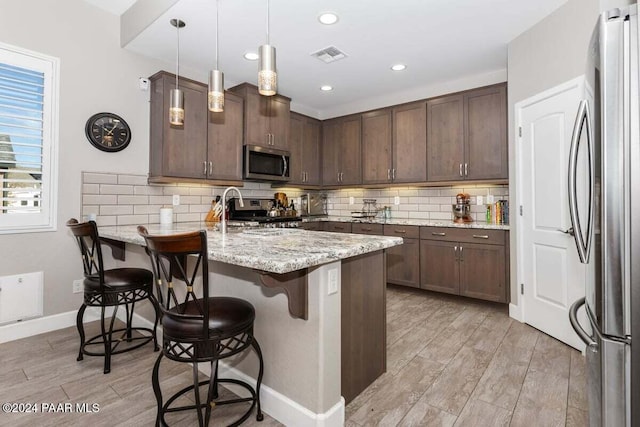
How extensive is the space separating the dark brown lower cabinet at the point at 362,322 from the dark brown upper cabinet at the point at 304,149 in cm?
302

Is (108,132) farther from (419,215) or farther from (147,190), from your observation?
(419,215)

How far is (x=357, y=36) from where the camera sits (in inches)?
120

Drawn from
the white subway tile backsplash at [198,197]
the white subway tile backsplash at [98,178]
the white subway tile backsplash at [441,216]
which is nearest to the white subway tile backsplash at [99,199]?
the white subway tile backsplash at [198,197]

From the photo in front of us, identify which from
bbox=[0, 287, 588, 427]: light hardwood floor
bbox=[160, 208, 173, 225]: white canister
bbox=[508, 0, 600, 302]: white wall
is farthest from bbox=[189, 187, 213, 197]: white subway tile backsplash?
bbox=[508, 0, 600, 302]: white wall

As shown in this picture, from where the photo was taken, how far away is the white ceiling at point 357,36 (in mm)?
2598

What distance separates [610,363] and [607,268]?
320 mm

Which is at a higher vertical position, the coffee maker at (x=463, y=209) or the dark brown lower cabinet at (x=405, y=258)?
the coffee maker at (x=463, y=209)

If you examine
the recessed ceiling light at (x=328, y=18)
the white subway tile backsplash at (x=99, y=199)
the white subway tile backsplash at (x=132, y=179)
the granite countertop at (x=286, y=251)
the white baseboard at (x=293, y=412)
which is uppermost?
the recessed ceiling light at (x=328, y=18)

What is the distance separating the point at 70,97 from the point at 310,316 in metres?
2.98

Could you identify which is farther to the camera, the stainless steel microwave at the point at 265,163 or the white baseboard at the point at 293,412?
the stainless steel microwave at the point at 265,163

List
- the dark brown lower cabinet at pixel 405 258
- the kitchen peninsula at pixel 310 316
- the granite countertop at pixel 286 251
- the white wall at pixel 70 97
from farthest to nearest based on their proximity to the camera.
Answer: the dark brown lower cabinet at pixel 405 258 < the white wall at pixel 70 97 < the kitchen peninsula at pixel 310 316 < the granite countertop at pixel 286 251

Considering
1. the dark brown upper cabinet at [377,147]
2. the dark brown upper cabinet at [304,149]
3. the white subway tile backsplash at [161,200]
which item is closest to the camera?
the white subway tile backsplash at [161,200]

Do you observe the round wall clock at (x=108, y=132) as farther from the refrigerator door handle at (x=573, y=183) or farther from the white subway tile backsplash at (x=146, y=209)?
the refrigerator door handle at (x=573, y=183)

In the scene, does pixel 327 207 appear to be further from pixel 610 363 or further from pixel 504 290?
pixel 610 363
